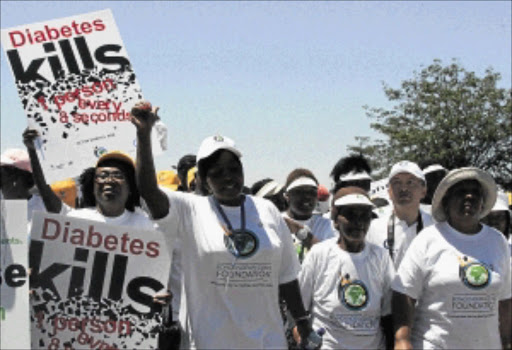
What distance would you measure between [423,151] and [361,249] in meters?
34.5

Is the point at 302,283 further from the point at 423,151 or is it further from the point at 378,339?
the point at 423,151

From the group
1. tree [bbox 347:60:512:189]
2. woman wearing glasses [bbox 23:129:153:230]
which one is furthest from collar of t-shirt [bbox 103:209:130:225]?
tree [bbox 347:60:512:189]

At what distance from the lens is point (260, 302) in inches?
154

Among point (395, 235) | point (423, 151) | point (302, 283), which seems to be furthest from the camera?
point (423, 151)

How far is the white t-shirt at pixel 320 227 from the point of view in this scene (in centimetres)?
593

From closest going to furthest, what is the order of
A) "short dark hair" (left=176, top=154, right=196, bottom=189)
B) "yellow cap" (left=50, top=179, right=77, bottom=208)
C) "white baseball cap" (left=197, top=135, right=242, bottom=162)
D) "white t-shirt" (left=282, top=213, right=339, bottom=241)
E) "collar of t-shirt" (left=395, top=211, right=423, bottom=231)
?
"white baseball cap" (left=197, top=135, right=242, bottom=162) → "collar of t-shirt" (left=395, top=211, right=423, bottom=231) → "white t-shirt" (left=282, top=213, right=339, bottom=241) → "short dark hair" (left=176, top=154, right=196, bottom=189) → "yellow cap" (left=50, top=179, right=77, bottom=208)

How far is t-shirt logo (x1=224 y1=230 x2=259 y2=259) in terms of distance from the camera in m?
3.86

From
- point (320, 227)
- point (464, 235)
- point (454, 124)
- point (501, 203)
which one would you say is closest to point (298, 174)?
point (320, 227)

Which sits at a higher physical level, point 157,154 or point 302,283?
point 157,154

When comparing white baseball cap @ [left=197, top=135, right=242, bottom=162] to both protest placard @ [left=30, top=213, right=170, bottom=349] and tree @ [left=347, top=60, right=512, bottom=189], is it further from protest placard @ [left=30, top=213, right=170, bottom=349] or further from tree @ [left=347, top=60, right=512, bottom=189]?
tree @ [left=347, top=60, right=512, bottom=189]

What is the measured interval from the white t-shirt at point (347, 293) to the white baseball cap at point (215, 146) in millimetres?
974

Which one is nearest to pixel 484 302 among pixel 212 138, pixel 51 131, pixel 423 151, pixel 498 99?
pixel 212 138

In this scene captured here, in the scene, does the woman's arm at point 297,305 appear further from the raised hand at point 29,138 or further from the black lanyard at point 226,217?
the raised hand at point 29,138

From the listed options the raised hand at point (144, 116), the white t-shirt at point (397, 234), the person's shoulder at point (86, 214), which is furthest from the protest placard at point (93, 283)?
the white t-shirt at point (397, 234)
